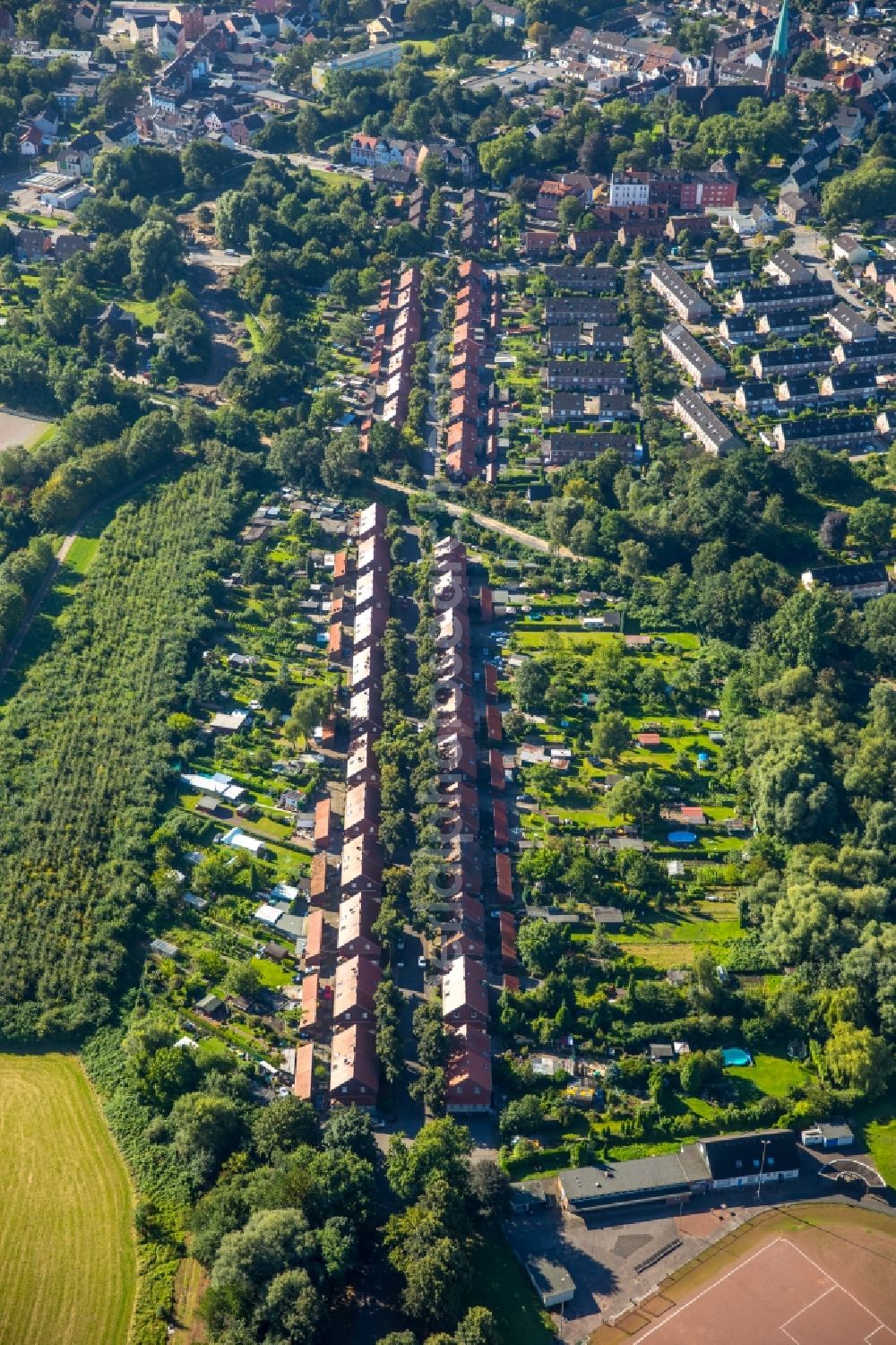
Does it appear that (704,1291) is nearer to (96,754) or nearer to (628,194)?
(96,754)

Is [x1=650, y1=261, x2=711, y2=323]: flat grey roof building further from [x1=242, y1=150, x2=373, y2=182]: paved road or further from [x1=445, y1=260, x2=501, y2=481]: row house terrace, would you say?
[x1=242, y1=150, x2=373, y2=182]: paved road

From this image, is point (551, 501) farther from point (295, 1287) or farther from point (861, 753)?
point (295, 1287)

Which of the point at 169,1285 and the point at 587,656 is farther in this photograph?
the point at 587,656

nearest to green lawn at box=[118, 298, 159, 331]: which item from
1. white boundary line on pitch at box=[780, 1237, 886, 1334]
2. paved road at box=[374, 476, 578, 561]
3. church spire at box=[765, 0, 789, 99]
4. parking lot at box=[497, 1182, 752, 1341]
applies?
paved road at box=[374, 476, 578, 561]

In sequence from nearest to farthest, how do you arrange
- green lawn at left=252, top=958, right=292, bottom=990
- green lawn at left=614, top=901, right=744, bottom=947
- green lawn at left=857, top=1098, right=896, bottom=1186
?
1. green lawn at left=857, top=1098, right=896, bottom=1186
2. green lawn at left=252, top=958, right=292, bottom=990
3. green lawn at left=614, top=901, right=744, bottom=947

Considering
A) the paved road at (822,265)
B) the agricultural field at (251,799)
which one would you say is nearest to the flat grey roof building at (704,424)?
the paved road at (822,265)

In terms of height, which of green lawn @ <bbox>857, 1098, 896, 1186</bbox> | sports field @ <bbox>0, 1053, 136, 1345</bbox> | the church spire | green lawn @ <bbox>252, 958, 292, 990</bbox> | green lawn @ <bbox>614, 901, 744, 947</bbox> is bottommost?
sports field @ <bbox>0, 1053, 136, 1345</bbox>

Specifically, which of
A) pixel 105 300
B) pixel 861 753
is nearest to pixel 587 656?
pixel 861 753
